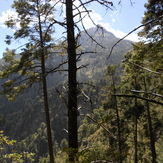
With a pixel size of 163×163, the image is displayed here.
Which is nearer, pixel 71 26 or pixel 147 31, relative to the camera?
pixel 71 26

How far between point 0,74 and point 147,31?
10.1m

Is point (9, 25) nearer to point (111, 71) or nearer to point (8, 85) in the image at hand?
point (8, 85)

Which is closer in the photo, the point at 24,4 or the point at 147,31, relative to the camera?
the point at 24,4

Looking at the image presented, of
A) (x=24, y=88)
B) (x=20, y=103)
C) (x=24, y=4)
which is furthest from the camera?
(x=20, y=103)

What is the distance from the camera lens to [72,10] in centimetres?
327

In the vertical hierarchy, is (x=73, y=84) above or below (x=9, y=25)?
below

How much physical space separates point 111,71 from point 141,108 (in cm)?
512

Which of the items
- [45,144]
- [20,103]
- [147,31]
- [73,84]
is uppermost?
[147,31]

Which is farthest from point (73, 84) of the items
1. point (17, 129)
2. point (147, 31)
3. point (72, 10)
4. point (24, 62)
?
point (17, 129)

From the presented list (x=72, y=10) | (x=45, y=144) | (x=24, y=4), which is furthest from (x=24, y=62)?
(x=45, y=144)

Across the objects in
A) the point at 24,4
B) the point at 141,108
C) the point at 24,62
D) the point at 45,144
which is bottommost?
the point at 45,144

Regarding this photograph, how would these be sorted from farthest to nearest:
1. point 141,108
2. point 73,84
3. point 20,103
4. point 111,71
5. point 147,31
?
1. point 20,103
2. point 141,108
3. point 111,71
4. point 147,31
5. point 73,84

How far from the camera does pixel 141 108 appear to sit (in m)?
16.6

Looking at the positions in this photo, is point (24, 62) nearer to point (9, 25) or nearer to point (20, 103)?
point (9, 25)
